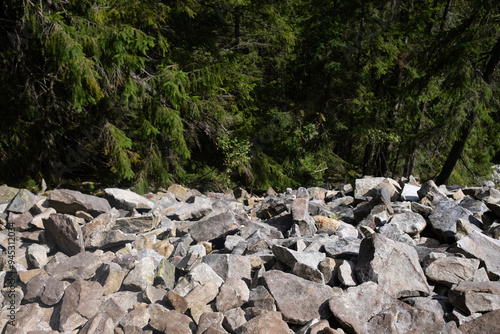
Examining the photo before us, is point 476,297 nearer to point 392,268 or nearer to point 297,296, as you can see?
point 392,268

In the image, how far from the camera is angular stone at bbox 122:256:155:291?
3662mm

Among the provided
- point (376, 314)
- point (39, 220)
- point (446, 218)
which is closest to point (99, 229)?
point (39, 220)

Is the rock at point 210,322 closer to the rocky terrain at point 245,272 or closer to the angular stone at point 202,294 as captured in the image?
the rocky terrain at point 245,272

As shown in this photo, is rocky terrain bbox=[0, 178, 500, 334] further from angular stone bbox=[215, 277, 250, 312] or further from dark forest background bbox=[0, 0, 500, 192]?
dark forest background bbox=[0, 0, 500, 192]

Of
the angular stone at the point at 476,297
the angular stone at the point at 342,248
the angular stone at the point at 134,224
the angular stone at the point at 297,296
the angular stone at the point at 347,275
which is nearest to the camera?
the angular stone at the point at 476,297

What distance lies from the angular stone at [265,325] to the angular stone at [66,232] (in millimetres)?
2512

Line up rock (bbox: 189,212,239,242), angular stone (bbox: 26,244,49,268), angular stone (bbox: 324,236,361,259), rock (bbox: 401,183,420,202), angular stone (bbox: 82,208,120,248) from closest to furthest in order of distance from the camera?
angular stone (bbox: 324,236,361,259) < angular stone (bbox: 26,244,49,268) < angular stone (bbox: 82,208,120,248) < rock (bbox: 189,212,239,242) < rock (bbox: 401,183,420,202)

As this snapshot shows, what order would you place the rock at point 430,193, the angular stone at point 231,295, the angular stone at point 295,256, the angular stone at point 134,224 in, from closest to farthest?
the angular stone at point 231,295 < the angular stone at point 295,256 < the angular stone at point 134,224 < the rock at point 430,193

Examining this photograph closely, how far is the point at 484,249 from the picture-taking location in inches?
160

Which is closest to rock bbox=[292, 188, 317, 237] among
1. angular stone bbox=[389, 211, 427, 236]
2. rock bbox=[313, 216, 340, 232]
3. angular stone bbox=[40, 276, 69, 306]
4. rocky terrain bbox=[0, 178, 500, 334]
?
rocky terrain bbox=[0, 178, 500, 334]

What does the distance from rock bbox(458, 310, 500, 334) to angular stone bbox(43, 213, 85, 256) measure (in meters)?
4.05

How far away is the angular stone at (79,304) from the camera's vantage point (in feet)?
10.8

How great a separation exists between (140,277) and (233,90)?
879cm

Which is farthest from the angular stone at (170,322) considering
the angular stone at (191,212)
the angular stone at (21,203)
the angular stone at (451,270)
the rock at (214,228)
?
the angular stone at (21,203)
